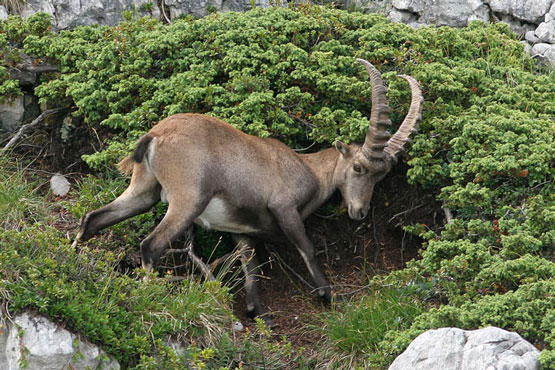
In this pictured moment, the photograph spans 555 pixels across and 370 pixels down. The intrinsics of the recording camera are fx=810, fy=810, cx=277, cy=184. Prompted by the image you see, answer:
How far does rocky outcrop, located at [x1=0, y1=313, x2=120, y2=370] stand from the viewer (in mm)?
5785

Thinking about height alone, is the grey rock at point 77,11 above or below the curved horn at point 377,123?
below

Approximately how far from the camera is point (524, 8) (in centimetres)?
1096

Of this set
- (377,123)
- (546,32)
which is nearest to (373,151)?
(377,123)

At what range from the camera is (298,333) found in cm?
762

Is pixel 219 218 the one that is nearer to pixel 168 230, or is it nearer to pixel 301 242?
pixel 168 230

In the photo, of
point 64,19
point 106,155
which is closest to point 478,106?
point 106,155

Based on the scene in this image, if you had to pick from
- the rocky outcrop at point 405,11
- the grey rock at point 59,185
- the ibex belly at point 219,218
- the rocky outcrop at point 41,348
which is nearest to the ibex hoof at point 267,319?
the ibex belly at point 219,218

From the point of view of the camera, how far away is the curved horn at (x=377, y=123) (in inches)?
308

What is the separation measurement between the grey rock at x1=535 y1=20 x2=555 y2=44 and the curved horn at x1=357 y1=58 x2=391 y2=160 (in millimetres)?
3726

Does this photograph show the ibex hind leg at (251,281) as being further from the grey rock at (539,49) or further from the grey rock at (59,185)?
the grey rock at (539,49)

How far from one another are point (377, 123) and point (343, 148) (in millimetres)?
522

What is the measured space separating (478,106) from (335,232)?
2.00 m

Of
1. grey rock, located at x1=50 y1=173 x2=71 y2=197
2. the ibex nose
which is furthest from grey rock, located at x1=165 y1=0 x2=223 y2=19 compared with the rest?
the ibex nose

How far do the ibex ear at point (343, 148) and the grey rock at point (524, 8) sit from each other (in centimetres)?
413
